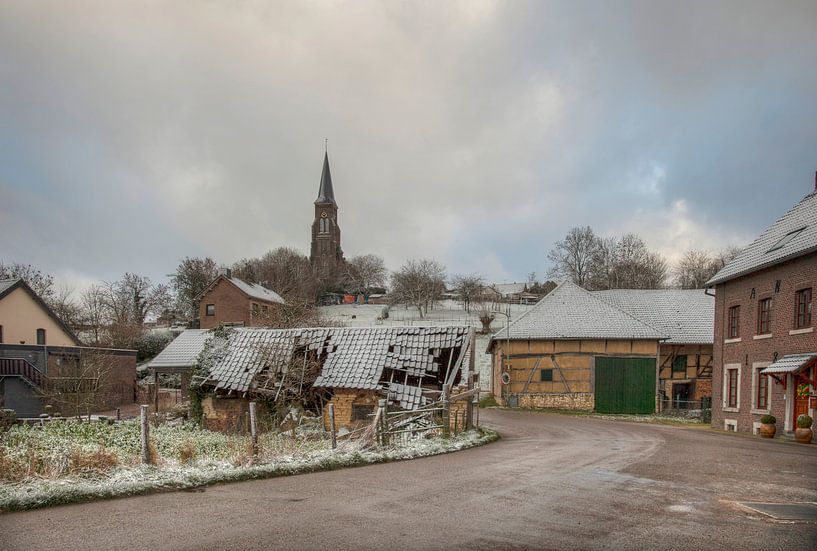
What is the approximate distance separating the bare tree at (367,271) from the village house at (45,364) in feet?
175

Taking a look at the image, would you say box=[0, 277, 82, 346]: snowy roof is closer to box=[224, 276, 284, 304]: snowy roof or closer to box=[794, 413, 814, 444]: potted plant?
box=[224, 276, 284, 304]: snowy roof

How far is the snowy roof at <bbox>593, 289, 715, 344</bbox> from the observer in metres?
31.5

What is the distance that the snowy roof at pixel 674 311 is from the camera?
3152 cm

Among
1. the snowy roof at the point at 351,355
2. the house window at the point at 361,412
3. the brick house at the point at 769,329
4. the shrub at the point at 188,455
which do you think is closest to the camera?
the shrub at the point at 188,455

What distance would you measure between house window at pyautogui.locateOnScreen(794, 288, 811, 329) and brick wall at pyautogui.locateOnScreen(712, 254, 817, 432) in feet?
0.43

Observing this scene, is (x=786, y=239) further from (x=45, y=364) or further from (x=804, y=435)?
(x=45, y=364)

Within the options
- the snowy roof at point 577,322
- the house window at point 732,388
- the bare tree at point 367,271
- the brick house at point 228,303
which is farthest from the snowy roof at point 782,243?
the bare tree at point 367,271

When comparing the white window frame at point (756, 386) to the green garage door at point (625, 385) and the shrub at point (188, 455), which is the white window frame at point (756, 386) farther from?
the shrub at point (188, 455)

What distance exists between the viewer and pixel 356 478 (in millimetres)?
9609

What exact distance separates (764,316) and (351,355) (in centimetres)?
1386

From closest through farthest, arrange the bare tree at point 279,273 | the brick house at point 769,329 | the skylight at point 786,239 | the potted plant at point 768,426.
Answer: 1. the brick house at point 769,329
2. the potted plant at point 768,426
3. the skylight at point 786,239
4. the bare tree at point 279,273

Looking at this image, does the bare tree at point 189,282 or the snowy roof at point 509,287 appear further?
the snowy roof at point 509,287

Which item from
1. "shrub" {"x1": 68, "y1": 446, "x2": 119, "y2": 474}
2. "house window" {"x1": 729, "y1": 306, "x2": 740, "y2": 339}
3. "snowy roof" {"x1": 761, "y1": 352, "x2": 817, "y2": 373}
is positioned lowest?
"shrub" {"x1": 68, "y1": 446, "x2": 119, "y2": 474}

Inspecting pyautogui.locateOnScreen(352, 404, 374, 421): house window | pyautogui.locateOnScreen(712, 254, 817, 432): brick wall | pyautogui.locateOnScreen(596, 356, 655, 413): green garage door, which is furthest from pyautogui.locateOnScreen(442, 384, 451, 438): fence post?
pyautogui.locateOnScreen(596, 356, 655, 413): green garage door
